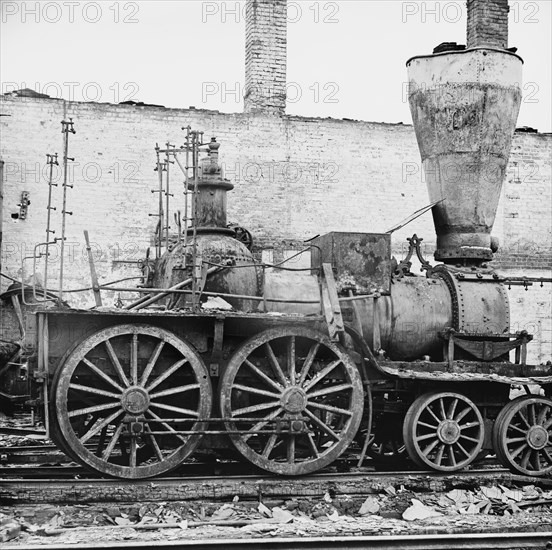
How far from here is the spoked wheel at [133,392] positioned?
8789 millimetres

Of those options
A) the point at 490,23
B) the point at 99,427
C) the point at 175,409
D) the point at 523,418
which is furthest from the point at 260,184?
the point at 99,427

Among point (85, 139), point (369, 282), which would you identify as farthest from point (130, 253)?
A: point (369, 282)

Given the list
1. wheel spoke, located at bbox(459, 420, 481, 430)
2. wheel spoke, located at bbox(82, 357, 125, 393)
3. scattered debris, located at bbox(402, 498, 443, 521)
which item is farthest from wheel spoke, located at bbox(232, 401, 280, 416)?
wheel spoke, located at bbox(459, 420, 481, 430)

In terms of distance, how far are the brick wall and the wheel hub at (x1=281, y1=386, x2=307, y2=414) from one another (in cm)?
1061

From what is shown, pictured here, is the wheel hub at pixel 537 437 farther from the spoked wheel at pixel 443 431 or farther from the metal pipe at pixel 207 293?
the metal pipe at pixel 207 293

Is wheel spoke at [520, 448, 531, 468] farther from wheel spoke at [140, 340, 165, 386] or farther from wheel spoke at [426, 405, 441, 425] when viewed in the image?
wheel spoke at [140, 340, 165, 386]

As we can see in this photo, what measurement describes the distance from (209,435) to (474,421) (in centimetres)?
278

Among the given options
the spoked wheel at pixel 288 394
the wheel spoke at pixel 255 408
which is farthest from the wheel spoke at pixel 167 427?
the wheel spoke at pixel 255 408

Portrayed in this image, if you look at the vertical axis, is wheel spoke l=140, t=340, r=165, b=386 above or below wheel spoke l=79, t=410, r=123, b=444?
above

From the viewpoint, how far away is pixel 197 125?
67.5 feet

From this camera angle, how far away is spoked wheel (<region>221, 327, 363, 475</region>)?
9.25 m

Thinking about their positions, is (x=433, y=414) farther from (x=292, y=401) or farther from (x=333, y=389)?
(x=292, y=401)

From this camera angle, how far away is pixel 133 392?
8.93 metres

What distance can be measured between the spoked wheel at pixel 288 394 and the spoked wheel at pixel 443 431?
24.5 inches
